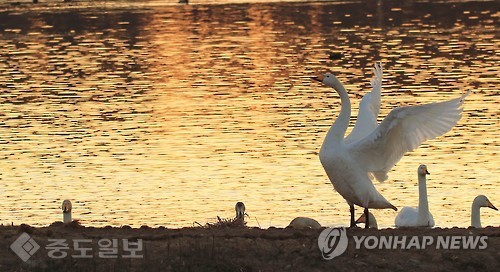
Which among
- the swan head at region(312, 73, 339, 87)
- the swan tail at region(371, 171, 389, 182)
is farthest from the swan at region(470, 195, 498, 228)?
the swan head at region(312, 73, 339, 87)

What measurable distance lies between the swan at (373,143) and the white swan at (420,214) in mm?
2520

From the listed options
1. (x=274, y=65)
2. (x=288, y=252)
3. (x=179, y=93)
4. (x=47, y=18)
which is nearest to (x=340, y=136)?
(x=288, y=252)

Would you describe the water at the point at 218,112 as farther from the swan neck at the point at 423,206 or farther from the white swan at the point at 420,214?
the swan neck at the point at 423,206

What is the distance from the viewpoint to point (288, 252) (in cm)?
954

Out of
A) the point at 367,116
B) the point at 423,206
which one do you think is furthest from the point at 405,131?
the point at 423,206

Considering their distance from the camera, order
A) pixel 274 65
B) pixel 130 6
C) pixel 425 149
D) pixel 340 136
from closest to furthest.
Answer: pixel 340 136 → pixel 425 149 → pixel 274 65 → pixel 130 6

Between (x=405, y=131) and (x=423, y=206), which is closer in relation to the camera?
(x=405, y=131)

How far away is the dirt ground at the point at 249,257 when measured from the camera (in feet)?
30.5

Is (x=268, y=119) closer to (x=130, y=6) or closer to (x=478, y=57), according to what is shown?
(x=478, y=57)

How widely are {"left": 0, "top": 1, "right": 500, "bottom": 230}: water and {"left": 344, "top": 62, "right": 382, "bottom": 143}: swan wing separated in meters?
3.15

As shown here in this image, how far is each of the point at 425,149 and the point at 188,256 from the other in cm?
1225

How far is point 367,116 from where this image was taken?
1256 cm

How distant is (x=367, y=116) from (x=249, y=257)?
3512 mm

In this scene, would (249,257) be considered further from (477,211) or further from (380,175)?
(477,211)
